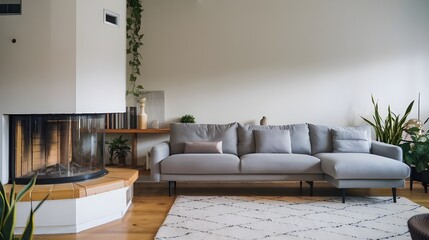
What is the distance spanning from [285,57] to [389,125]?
5.45ft

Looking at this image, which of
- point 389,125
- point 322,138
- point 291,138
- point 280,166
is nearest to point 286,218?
point 280,166

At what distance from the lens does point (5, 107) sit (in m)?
2.86

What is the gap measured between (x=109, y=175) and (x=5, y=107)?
1.07m

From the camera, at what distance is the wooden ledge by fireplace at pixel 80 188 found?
2578mm

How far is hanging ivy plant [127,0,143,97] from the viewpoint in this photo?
460 centimetres

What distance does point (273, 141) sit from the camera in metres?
4.06

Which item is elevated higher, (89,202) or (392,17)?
(392,17)

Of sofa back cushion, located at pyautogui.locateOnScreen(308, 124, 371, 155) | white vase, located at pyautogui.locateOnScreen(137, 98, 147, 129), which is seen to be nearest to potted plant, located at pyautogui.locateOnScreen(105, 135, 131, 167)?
white vase, located at pyautogui.locateOnScreen(137, 98, 147, 129)

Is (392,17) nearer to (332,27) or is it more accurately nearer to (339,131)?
(332,27)

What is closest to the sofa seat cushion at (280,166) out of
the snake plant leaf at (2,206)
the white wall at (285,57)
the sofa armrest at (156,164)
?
the sofa armrest at (156,164)

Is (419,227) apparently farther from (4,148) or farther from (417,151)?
(4,148)

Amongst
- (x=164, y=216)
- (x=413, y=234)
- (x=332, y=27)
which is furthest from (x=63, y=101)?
(x=332, y=27)

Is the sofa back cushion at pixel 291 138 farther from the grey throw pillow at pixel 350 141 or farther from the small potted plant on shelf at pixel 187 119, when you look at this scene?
the small potted plant on shelf at pixel 187 119

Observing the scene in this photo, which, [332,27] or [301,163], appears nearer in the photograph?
[301,163]
